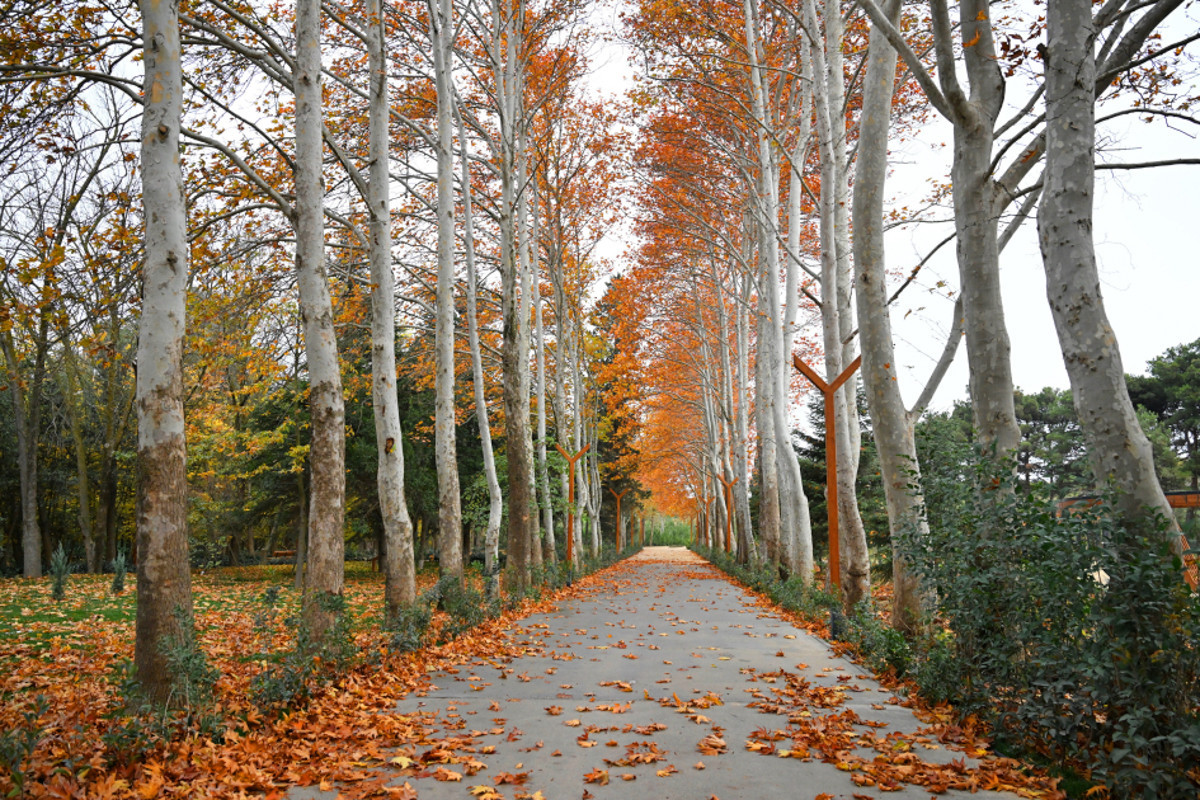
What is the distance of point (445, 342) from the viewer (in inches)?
453

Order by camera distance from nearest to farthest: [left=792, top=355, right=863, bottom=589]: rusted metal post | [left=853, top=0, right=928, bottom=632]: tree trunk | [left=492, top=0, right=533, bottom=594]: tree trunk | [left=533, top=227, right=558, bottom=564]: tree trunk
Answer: [left=853, top=0, right=928, bottom=632]: tree trunk, [left=792, top=355, right=863, bottom=589]: rusted metal post, [left=492, top=0, right=533, bottom=594]: tree trunk, [left=533, top=227, right=558, bottom=564]: tree trunk

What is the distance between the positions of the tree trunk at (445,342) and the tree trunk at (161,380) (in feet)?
17.8

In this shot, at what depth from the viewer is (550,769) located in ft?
14.2

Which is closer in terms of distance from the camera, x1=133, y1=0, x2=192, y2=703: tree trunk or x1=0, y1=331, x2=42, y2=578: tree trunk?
x1=133, y1=0, x2=192, y2=703: tree trunk

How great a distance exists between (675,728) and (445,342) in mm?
7655

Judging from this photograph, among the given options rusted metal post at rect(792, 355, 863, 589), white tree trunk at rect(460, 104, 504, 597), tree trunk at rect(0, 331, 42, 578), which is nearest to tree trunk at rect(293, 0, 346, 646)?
white tree trunk at rect(460, 104, 504, 597)

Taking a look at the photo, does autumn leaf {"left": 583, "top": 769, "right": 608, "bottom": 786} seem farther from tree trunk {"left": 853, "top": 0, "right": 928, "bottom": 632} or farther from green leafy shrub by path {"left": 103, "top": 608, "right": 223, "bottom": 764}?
tree trunk {"left": 853, "top": 0, "right": 928, "bottom": 632}

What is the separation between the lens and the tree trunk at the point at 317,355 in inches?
285

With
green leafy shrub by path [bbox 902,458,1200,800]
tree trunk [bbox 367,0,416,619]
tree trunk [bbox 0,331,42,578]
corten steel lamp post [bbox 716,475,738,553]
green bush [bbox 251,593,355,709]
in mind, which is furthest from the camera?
corten steel lamp post [bbox 716,475,738,553]

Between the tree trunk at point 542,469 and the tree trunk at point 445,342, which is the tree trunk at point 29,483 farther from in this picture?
the tree trunk at point 445,342

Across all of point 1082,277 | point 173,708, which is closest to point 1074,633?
point 1082,277

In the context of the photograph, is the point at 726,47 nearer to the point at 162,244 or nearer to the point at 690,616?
the point at 690,616

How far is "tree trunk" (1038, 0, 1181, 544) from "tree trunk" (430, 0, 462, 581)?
318 inches

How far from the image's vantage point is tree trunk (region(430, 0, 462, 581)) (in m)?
11.2
